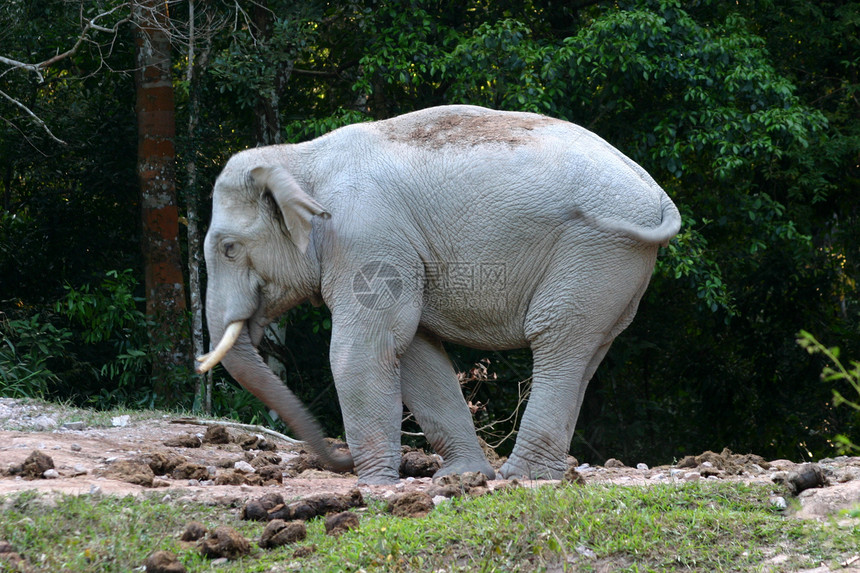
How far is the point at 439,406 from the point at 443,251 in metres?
1.07

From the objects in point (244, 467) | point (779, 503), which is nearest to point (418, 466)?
point (244, 467)

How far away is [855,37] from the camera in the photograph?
11.6m

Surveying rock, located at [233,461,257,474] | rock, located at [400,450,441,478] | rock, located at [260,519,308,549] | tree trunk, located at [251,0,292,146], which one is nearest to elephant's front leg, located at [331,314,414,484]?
rock, located at [400,450,441,478]

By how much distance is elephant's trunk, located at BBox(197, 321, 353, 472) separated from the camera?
20.1ft

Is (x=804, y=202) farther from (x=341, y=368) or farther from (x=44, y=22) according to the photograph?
(x=44, y=22)

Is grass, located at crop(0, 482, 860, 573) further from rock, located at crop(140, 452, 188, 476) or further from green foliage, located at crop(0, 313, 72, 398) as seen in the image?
green foliage, located at crop(0, 313, 72, 398)

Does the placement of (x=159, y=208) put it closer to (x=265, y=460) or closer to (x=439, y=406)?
(x=265, y=460)

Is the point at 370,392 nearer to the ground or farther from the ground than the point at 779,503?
farther from the ground

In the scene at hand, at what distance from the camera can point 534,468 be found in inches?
230

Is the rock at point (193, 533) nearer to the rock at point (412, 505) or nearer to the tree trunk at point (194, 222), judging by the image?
the rock at point (412, 505)

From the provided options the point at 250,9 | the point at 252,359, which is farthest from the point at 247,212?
the point at 250,9

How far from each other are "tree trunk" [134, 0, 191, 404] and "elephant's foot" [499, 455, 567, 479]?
574 centimetres

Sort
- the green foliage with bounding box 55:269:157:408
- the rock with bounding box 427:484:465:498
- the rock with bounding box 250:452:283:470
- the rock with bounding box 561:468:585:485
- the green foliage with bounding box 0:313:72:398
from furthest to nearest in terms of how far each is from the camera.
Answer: the green foliage with bounding box 55:269:157:408 → the green foliage with bounding box 0:313:72:398 → the rock with bounding box 250:452:283:470 → the rock with bounding box 561:468:585:485 → the rock with bounding box 427:484:465:498

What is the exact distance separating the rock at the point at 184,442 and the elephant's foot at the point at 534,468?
8.09ft
